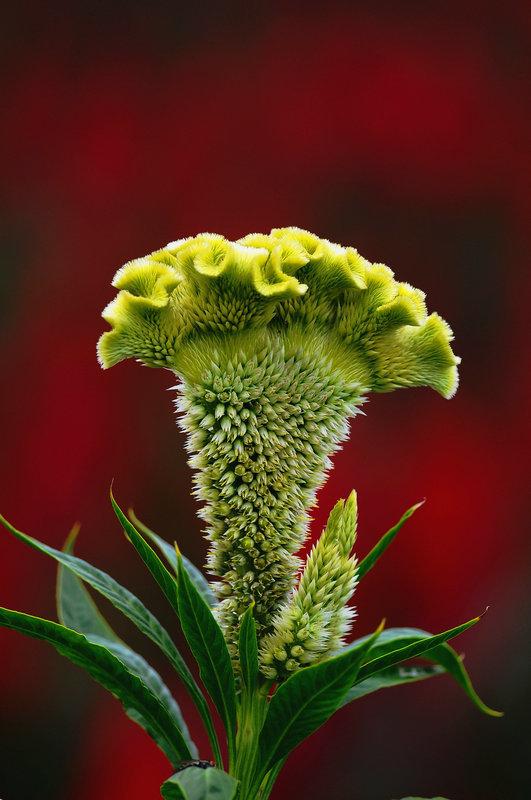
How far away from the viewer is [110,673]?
87cm

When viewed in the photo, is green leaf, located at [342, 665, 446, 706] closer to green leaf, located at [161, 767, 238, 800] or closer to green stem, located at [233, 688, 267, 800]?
green stem, located at [233, 688, 267, 800]

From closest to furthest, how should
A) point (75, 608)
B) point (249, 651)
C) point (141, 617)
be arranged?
point (249, 651) → point (141, 617) → point (75, 608)

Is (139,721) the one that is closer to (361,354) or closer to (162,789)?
(162,789)

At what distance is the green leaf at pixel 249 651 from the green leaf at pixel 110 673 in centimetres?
10

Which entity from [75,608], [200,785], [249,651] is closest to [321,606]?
[249,651]

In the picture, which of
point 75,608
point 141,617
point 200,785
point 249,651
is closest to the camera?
point 200,785

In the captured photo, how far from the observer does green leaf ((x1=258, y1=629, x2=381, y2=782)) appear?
31.0 inches

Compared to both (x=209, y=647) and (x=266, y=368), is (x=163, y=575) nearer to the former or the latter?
(x=209, y=647)

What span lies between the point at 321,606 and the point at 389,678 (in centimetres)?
24

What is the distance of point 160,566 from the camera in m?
0.92

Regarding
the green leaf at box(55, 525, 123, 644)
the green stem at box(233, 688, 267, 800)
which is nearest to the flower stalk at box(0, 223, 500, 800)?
the green stem at box(233, 688, 267, 800)

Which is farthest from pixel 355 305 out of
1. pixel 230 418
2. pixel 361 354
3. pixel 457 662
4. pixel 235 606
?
pixel 457 662

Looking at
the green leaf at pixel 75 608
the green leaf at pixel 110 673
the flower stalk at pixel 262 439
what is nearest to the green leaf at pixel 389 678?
→ the flower stalk at pixel 262 439

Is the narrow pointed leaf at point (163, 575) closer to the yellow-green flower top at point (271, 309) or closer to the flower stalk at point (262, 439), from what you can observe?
→ the flower stalk at point (262, 439)
